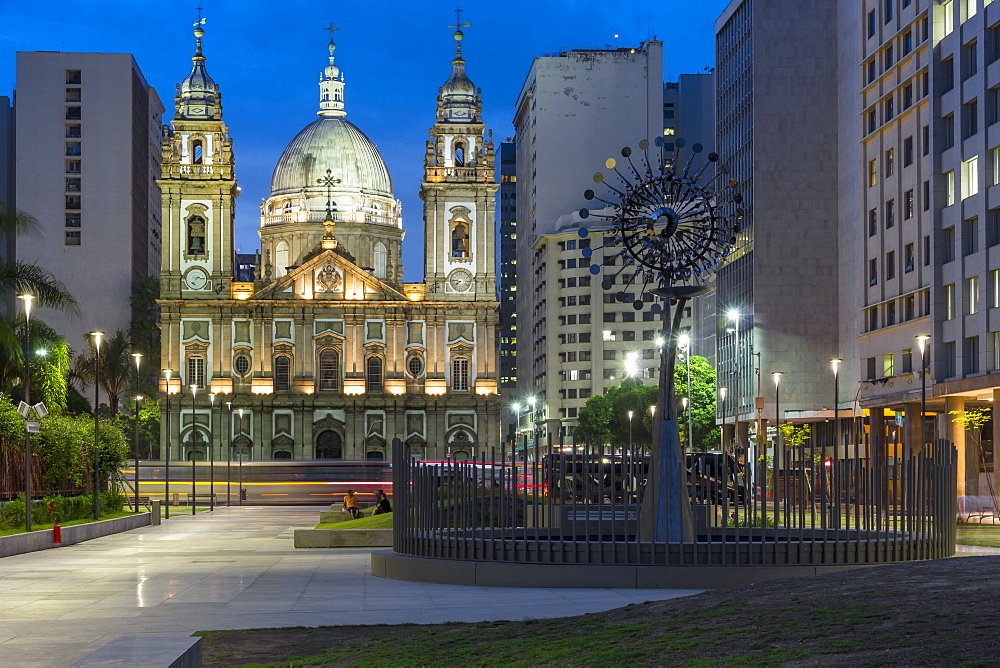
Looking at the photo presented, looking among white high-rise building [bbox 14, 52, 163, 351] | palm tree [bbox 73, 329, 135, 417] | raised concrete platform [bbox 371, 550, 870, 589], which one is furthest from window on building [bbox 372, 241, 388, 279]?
raised concrete platform [bbox 371, 550, 870, 589]

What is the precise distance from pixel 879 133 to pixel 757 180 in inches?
923

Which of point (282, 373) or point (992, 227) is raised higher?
point (992, 227)

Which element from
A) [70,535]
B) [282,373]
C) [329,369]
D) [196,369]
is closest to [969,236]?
[70,535]

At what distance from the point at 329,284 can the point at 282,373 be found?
8360mm

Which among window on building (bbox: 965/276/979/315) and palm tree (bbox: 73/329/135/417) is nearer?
window on building (bbox: 965/276/979/315)

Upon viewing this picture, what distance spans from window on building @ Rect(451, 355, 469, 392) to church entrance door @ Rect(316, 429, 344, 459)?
411 inches

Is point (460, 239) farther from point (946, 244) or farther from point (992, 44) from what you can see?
point (992, 44)

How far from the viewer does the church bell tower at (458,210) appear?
11969 centimetres

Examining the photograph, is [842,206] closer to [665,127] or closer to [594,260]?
[594,260]

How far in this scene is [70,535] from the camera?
3831 centimetres

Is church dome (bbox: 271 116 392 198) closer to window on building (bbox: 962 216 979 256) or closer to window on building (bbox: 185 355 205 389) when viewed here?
window on building (bbox: 185 355 205 389)

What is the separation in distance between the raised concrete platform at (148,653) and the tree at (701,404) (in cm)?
9010

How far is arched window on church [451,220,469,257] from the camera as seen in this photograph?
12056 centimetres

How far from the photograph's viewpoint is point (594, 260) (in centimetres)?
14562
